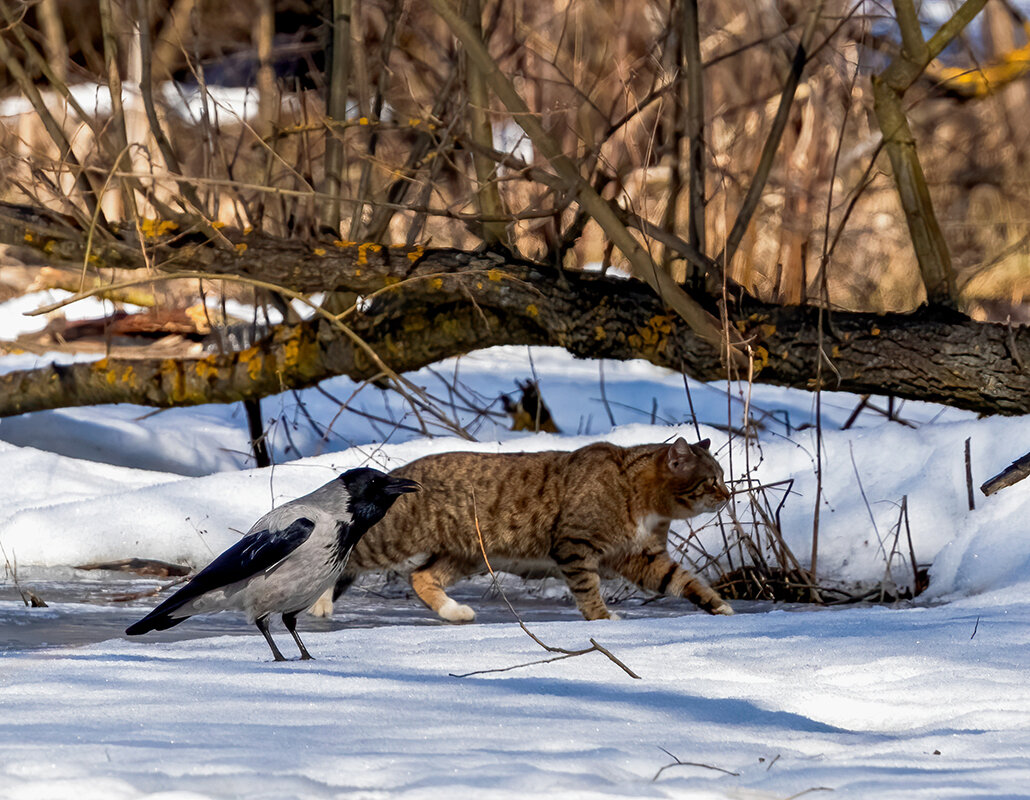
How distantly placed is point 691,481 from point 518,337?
5.53 ft

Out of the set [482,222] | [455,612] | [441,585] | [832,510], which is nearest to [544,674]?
[455,612]

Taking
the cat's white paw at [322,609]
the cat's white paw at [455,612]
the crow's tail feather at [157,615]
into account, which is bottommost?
the cat's white paw at [455,612]

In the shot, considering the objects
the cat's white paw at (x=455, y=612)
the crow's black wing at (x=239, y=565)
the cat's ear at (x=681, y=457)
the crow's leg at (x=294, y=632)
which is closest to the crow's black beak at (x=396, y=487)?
the crow's black wing at (x=239, y=565)


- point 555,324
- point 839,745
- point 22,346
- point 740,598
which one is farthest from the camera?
point 22,346

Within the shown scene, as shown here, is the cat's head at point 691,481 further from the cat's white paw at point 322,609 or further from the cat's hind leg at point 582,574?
the cat's white paw at point 322,609

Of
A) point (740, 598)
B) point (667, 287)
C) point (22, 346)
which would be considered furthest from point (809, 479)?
point (22, 346)

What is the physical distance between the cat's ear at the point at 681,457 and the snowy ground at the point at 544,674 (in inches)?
23.0

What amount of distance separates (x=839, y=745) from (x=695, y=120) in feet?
12.6

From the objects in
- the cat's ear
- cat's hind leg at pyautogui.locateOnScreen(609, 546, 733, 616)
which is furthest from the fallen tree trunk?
cat's hind leg at pyautogui.locateOnScreen(609, 546, 733, 616)

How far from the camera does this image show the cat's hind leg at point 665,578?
4676mm

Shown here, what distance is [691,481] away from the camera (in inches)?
196

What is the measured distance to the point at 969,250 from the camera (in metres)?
12.9

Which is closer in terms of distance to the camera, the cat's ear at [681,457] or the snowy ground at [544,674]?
the snowy ground at [544,674]

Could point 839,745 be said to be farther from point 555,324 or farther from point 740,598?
point 555,324
